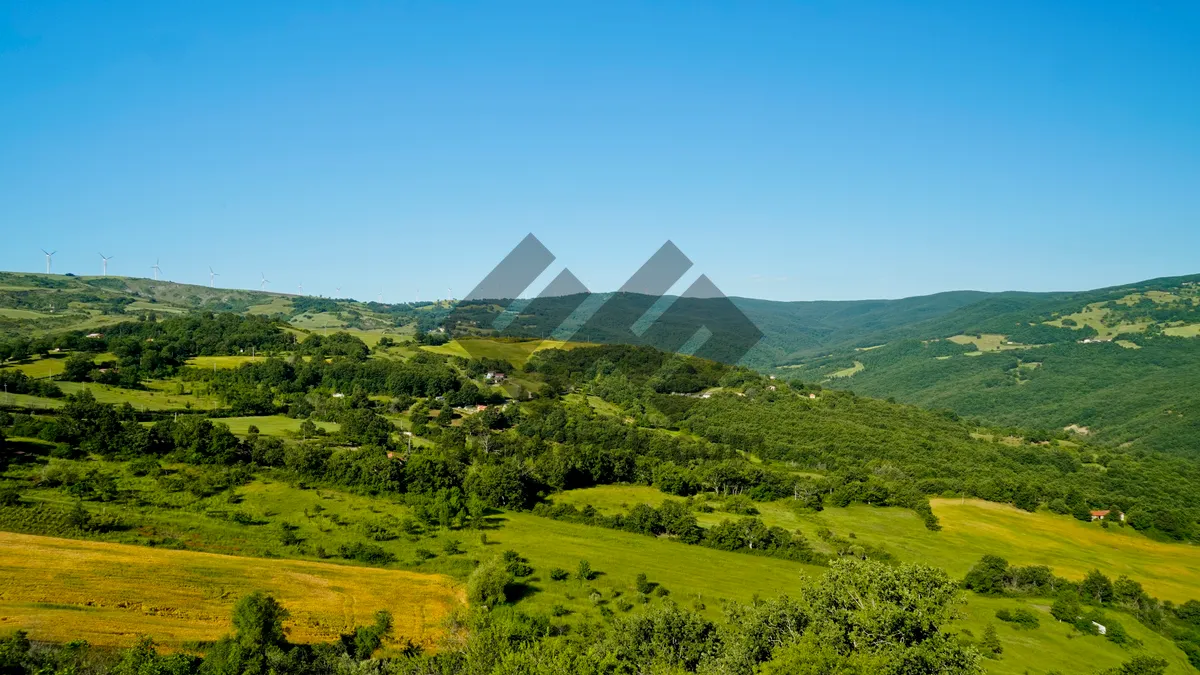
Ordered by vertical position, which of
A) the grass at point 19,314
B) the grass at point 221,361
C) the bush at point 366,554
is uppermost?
the grass at point 19,314

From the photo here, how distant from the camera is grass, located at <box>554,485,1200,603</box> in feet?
146

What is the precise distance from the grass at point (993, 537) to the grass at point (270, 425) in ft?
85.8

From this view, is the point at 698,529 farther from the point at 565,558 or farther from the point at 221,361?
the point at 221,361

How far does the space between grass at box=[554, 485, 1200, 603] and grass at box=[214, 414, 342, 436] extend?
26.1 m

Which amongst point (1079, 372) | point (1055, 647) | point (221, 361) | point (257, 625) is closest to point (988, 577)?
point (1055, 647)

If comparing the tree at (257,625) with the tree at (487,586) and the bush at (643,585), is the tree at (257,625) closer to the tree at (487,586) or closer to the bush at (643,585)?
the tree at (487,586)

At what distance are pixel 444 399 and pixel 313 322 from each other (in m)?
108

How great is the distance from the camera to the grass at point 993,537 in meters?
44.5

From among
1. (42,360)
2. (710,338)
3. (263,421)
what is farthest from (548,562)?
(710,338)

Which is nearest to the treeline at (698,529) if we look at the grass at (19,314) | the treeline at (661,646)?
the treeline at (661,646)

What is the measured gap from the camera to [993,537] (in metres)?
50.4

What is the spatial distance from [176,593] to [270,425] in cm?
3465

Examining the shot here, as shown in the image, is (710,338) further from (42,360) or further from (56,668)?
(56,668)

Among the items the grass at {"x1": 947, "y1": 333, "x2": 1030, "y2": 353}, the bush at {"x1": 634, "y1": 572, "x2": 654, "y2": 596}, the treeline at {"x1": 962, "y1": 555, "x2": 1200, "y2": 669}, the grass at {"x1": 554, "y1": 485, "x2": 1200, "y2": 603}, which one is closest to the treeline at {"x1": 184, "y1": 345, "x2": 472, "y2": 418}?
the grass at {"x1": 554, "y1": 485, "x2": 1200, "y2": 603}
